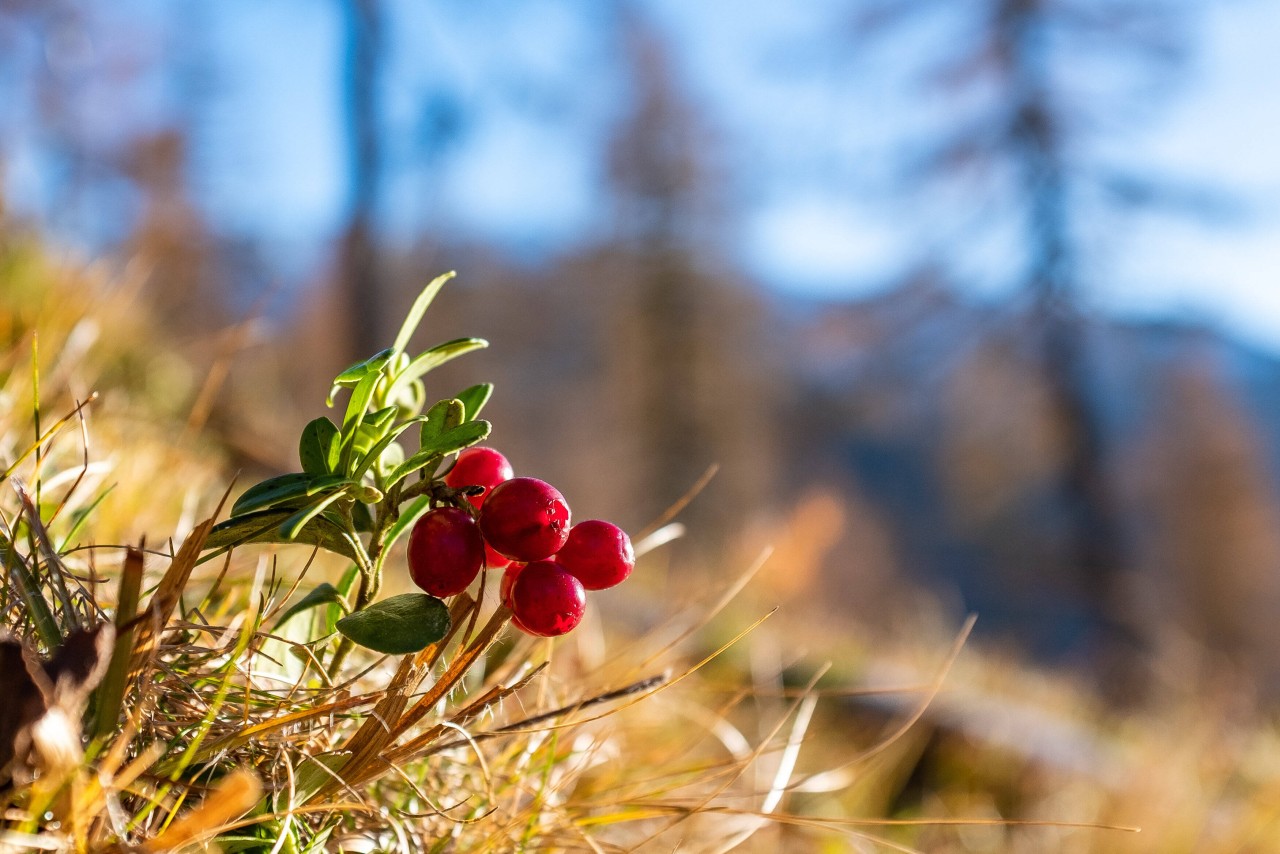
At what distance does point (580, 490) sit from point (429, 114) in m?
7.31

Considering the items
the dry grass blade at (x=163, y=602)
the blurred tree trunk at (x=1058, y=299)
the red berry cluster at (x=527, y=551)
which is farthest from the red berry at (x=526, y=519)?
the blurred tree trunk at (x=1058, y=299)

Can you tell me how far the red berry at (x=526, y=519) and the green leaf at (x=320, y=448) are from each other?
3.1 inches

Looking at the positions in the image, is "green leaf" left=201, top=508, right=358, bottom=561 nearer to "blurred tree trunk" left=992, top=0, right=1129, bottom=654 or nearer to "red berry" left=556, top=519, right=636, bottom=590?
"red berry" left=556, top=519, right=636, bottom=590

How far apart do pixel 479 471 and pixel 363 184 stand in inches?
187

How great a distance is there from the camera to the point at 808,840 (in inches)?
46.7

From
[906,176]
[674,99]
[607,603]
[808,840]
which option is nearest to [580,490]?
[674,99]

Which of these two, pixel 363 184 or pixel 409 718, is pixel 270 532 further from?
pixel 363 184

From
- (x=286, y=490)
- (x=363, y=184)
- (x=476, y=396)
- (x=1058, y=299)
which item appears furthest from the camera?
(x=1058, y=299)

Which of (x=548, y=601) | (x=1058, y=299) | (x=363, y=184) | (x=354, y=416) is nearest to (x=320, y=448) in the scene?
(x=354, y=416)

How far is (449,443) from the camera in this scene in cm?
38

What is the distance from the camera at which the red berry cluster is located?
0.37m

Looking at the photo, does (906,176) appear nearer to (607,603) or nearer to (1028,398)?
(1028,398)

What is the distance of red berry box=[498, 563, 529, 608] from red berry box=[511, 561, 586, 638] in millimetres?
25

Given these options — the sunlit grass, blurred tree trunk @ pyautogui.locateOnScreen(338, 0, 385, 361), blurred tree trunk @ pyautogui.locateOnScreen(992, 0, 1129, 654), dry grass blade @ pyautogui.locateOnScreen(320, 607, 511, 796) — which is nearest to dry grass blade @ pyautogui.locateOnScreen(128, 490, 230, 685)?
the sunlit grass
